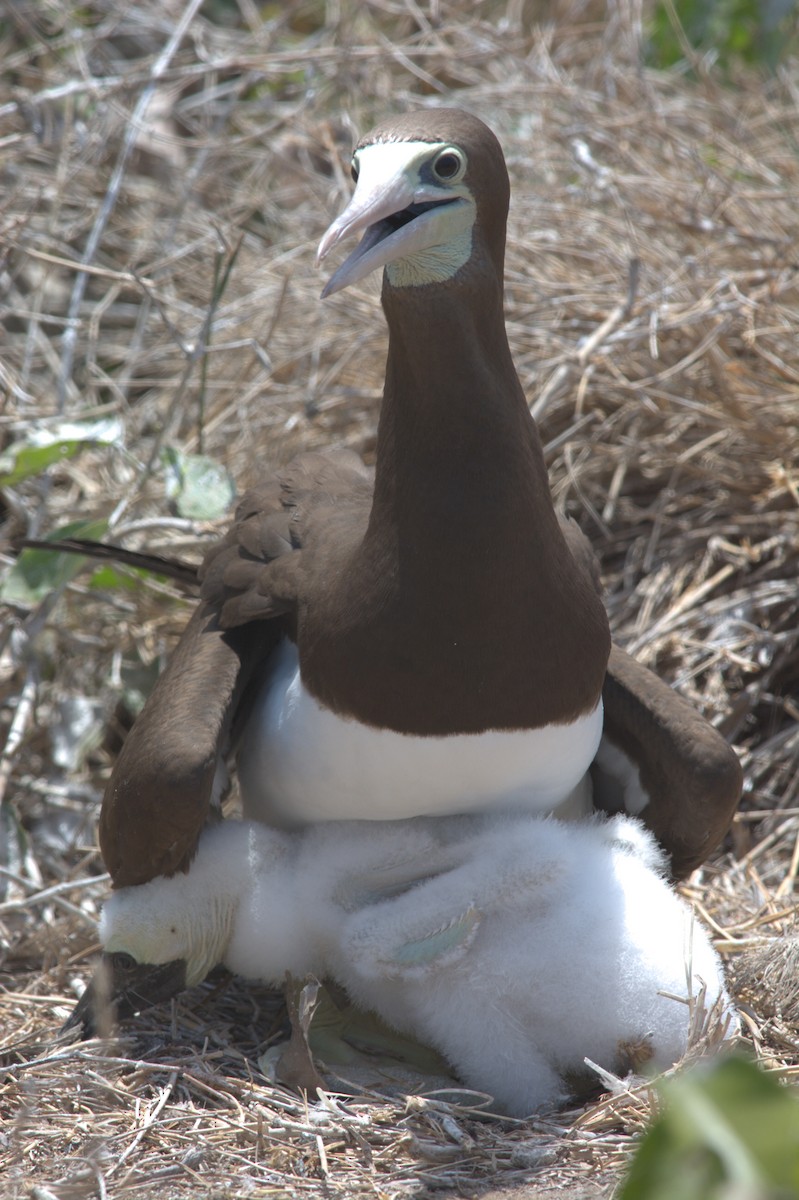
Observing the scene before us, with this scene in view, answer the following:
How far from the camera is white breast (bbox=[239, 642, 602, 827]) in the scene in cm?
275

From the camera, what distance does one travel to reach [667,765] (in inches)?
123

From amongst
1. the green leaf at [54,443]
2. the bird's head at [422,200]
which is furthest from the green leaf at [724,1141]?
the green leaf at [54,443]

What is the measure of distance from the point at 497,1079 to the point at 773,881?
1.25 metres

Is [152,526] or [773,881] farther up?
[152,526]

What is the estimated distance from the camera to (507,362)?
8.92ft

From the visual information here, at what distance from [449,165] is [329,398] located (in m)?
2.23

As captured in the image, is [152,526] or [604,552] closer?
[152,526]

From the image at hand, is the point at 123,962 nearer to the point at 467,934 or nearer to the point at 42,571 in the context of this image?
the point at 467,934

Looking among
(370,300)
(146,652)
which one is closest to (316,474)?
(146,652)

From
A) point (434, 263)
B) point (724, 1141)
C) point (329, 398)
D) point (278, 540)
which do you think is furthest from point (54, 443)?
point (724, 1141)

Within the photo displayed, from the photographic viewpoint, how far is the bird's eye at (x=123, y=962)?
119 inches

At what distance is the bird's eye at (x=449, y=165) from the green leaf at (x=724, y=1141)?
1.67 metres

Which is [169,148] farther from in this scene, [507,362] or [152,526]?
[507,362]

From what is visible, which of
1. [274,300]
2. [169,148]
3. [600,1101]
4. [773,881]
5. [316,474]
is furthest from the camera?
[169,148]
